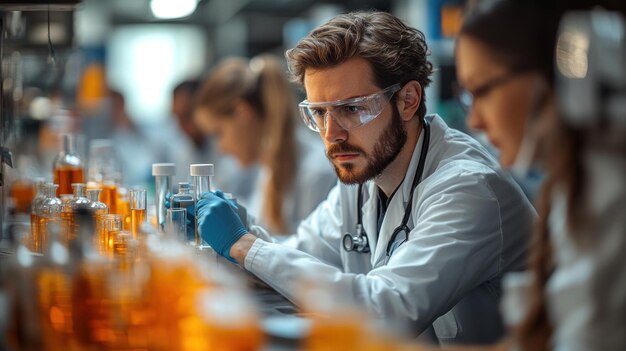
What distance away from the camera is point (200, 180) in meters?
2.55

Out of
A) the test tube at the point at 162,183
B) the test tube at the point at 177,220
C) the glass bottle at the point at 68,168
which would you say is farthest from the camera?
the glass bottle at the point at 68,168

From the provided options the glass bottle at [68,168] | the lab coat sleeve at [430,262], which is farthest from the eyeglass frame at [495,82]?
the glass bottle at [68,168]

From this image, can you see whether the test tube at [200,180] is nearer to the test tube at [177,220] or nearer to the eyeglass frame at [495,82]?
the test tube at [177,220]

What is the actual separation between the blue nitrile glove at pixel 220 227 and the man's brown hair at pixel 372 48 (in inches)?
22.5

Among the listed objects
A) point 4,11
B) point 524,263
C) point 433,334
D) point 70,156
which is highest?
point 4,11

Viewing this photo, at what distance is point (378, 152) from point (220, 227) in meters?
0.58

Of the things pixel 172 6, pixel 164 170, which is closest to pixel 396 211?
pixel 164 170

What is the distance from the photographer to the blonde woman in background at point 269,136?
178 inches

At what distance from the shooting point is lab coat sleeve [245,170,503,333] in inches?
85.0

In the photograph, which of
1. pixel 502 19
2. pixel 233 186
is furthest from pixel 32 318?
pixel 233 186

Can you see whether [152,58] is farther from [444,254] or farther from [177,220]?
[444,254]

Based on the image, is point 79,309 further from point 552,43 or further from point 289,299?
point 552,43

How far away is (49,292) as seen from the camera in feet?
5.33

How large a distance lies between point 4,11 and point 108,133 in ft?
18.2
